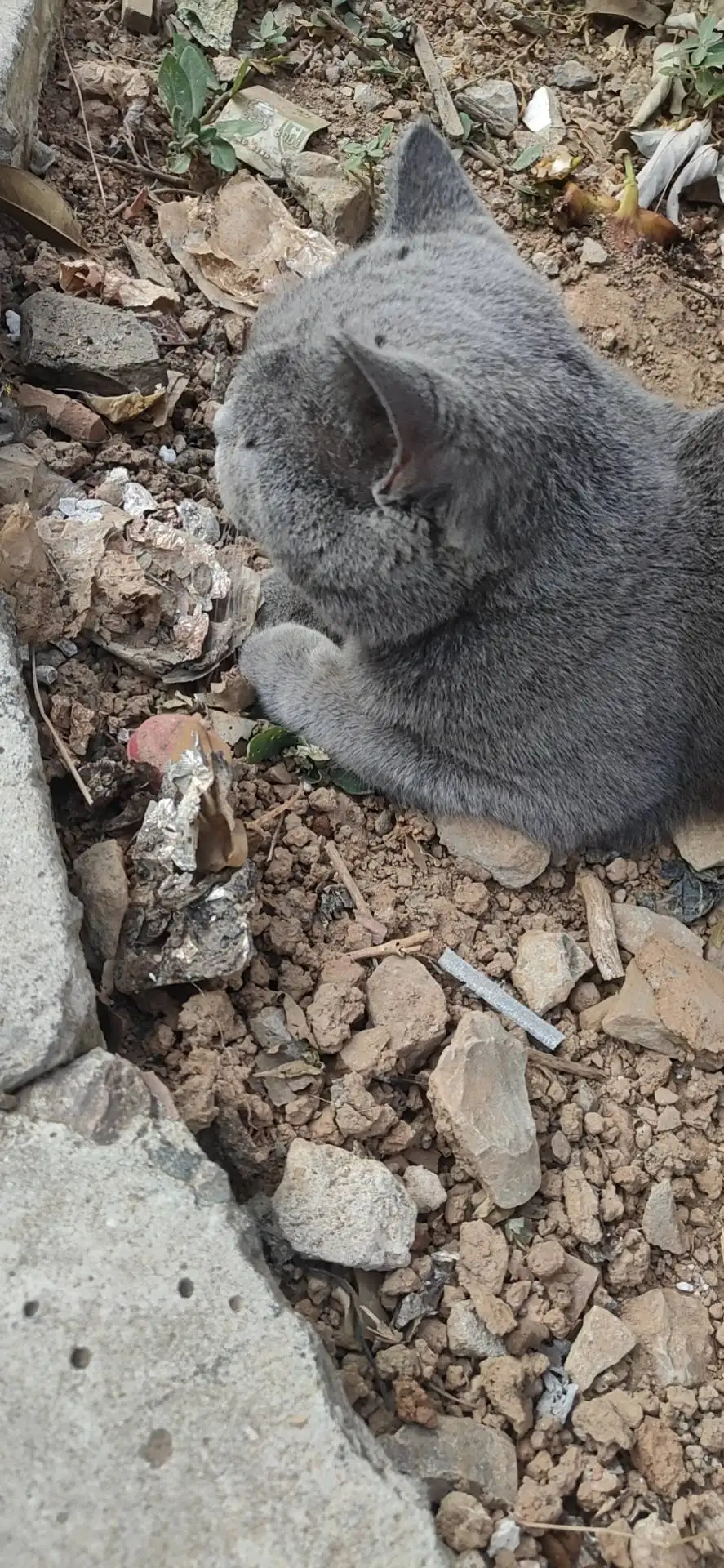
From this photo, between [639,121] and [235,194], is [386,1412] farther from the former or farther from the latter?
[639,121]

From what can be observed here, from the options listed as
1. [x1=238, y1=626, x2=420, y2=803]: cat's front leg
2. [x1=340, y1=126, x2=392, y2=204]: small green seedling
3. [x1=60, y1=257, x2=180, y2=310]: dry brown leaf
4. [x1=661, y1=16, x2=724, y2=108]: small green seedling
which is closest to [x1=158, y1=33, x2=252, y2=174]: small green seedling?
[x1=340, y1=126, x2=392, y2=204]: small green seedling

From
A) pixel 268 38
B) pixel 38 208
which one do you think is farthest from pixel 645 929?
pixel 268 38

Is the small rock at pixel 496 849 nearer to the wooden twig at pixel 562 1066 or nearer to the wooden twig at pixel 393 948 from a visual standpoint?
the wooden twig at pixel 393 948

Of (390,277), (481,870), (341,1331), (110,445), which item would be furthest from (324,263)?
(341,1331)

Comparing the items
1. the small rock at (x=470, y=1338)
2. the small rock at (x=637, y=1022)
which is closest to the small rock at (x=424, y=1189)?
the small rock at (x=470, y=1338)

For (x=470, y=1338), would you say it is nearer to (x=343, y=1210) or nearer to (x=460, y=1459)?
(x=460, y=1459)

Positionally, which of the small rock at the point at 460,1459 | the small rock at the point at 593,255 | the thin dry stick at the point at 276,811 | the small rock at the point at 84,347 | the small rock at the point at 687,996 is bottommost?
the small rock at the point at 460,1459

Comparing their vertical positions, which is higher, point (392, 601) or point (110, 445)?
point (392, 601)
